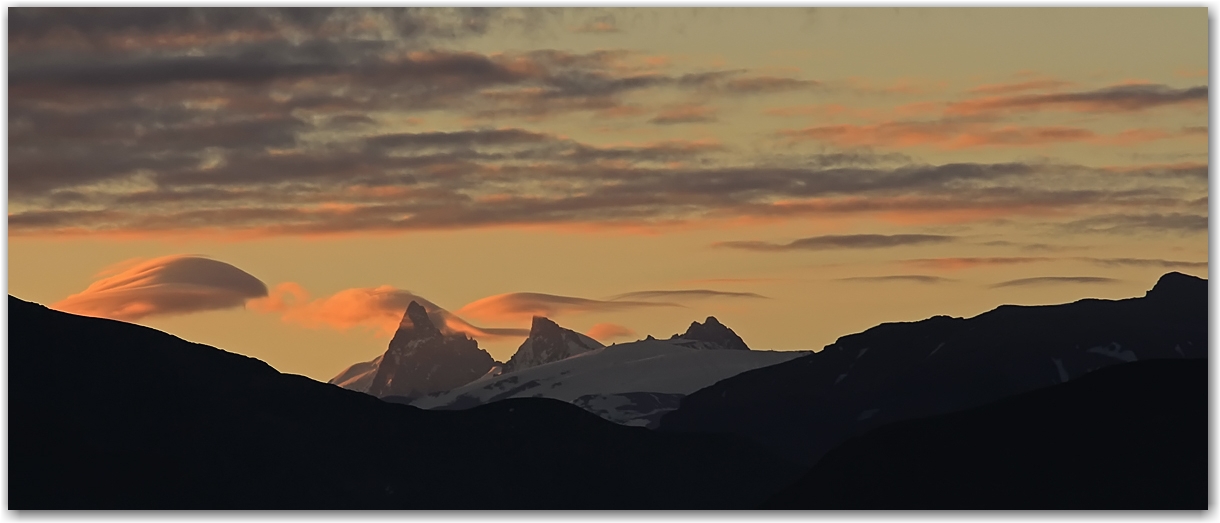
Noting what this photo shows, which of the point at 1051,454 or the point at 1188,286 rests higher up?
the point at 1188,286

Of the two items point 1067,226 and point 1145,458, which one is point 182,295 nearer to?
point 1067,226

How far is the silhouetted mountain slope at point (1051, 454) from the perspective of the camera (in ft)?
246

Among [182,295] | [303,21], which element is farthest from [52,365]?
[303,21]

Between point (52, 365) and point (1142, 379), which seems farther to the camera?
point (52, 365)

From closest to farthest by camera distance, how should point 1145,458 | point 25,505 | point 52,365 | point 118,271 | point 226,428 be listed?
point 25,505 < point 118,271 < point 1145,458 < point 52,365 < point 226,428

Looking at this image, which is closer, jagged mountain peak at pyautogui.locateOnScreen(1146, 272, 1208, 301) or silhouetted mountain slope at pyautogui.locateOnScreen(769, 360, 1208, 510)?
jagged mountain peak at pyautogui.locateOnScreen(1146, 272, 1208, 301)

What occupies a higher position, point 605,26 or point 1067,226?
point 605,26

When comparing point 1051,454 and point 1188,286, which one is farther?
point 1051,454

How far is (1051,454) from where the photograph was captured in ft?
360

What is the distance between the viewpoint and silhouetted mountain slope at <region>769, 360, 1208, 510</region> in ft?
246

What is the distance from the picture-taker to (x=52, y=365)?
557 ft

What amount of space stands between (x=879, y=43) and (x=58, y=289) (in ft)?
115

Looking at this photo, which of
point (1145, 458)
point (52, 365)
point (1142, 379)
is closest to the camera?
point (1145, 458)

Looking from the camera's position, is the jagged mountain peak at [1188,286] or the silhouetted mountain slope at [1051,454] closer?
the jagged mountain peak at [1188,286]
